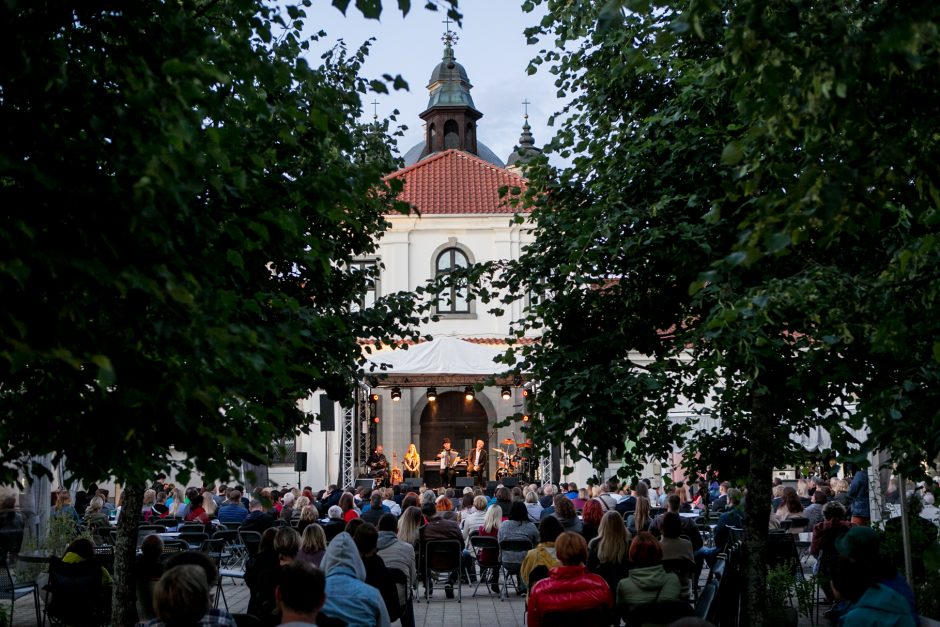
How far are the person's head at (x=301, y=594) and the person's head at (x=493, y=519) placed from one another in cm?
1067

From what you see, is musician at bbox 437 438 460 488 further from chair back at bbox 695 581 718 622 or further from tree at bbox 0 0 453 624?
tree at bbox 0 0 453 624

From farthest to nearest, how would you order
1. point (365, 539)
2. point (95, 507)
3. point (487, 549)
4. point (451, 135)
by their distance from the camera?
point (451, 135) < point (95, 507) < point (487, 549) < point (365, 539)

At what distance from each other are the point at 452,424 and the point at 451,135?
20.2 metres

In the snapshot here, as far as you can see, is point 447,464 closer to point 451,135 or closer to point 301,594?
point 451,135

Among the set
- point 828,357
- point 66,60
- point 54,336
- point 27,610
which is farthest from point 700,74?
point 27,610

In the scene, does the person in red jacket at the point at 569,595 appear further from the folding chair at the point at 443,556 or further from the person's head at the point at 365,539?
the folding chair at the point at 443,556

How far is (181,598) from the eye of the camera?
16.1 feet

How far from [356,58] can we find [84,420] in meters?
7.99

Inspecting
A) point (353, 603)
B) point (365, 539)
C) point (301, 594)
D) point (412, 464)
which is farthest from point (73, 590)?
point (412, 464)

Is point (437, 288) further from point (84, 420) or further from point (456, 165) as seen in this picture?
point (456, 165)

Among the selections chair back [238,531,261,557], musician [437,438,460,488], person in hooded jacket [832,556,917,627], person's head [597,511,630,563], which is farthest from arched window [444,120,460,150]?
person in hooded jacket [832,556,917,627]

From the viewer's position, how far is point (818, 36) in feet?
15.5

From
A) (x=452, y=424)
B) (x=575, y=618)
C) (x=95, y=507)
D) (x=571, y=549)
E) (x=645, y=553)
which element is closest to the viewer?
(x=575, y=618)

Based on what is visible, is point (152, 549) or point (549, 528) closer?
point (152, 549)
